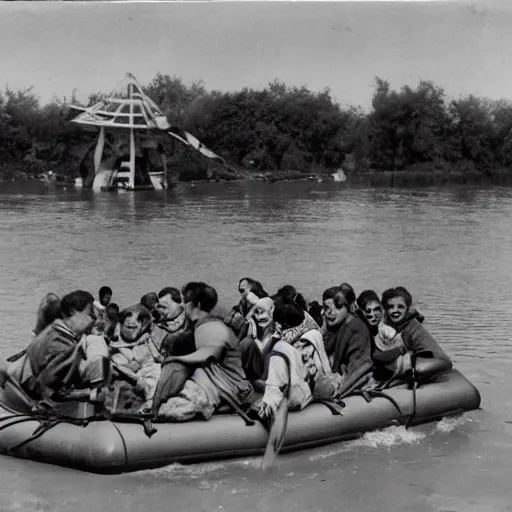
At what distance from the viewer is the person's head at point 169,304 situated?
14.4ft

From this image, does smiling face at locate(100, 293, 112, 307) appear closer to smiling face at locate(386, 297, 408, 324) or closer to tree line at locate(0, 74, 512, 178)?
smiling face at locate(386, 297, 408, 324)

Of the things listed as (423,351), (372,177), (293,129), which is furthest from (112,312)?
(372,177)

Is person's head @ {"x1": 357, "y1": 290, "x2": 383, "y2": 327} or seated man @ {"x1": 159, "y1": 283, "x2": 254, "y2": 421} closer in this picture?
seated man @ {"x1": 159, "y1": 283, "x2": 254, "y2": 421}

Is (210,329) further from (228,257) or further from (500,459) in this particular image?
(228,257)

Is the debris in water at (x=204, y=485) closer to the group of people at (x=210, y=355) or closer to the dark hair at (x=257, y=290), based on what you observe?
the group of people at (x=210, y=355)

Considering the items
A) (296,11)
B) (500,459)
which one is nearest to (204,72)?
(296,11)

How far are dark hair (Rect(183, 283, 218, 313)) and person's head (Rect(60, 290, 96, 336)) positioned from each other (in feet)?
1.63

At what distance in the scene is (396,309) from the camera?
4.84 meters

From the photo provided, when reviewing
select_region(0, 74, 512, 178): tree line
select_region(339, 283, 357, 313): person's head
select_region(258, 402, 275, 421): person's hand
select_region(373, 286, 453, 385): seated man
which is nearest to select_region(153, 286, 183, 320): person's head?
select_region(258, 402, 275, 421): person's hand

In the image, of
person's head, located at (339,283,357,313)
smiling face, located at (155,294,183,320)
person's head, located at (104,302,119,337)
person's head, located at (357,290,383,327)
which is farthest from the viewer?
person's head, located at (104,302,119,337)

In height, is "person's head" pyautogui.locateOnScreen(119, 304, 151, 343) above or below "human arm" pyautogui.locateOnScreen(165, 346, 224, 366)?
above

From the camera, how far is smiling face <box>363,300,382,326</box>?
4.79 meters

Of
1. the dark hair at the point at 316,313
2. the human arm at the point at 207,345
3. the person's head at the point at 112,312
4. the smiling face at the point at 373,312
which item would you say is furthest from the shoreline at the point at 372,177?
the human arm at the point at 207,345

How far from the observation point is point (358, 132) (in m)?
9.19
